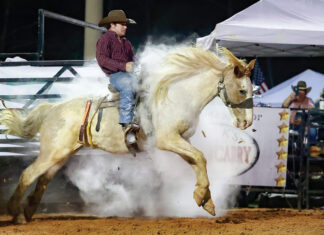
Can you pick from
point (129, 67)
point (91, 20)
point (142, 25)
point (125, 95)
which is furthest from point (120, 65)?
point (142, 25)

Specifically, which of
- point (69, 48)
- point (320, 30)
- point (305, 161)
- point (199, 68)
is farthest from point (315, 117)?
point (69, 48)

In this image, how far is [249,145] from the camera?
25.8ft

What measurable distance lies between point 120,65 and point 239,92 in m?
1.44

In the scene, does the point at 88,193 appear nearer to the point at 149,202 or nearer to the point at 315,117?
the point at 149,202

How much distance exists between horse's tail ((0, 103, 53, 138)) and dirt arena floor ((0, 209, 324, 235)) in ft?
3.83

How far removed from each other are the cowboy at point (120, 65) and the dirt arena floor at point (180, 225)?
1067 millimetres

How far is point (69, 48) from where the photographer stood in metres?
20.5

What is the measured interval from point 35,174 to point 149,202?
6.34ft

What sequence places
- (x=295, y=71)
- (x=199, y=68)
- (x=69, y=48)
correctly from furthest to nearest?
(x=69, y=48), (x=295, y=71), (x=199, y=68)

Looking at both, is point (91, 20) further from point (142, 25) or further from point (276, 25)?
point (142, 25)

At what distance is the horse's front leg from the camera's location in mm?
5688

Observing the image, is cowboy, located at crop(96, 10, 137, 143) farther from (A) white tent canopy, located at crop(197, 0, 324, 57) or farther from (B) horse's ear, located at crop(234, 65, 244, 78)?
(A) white tent canopy, located at crop(197, 0, 324, 57)

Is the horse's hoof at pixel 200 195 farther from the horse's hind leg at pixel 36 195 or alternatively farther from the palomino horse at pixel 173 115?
the horse's hind leg at pixel 36 195

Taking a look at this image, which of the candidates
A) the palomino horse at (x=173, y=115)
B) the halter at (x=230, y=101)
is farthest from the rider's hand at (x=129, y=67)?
the halter at (x=230, y=101)
